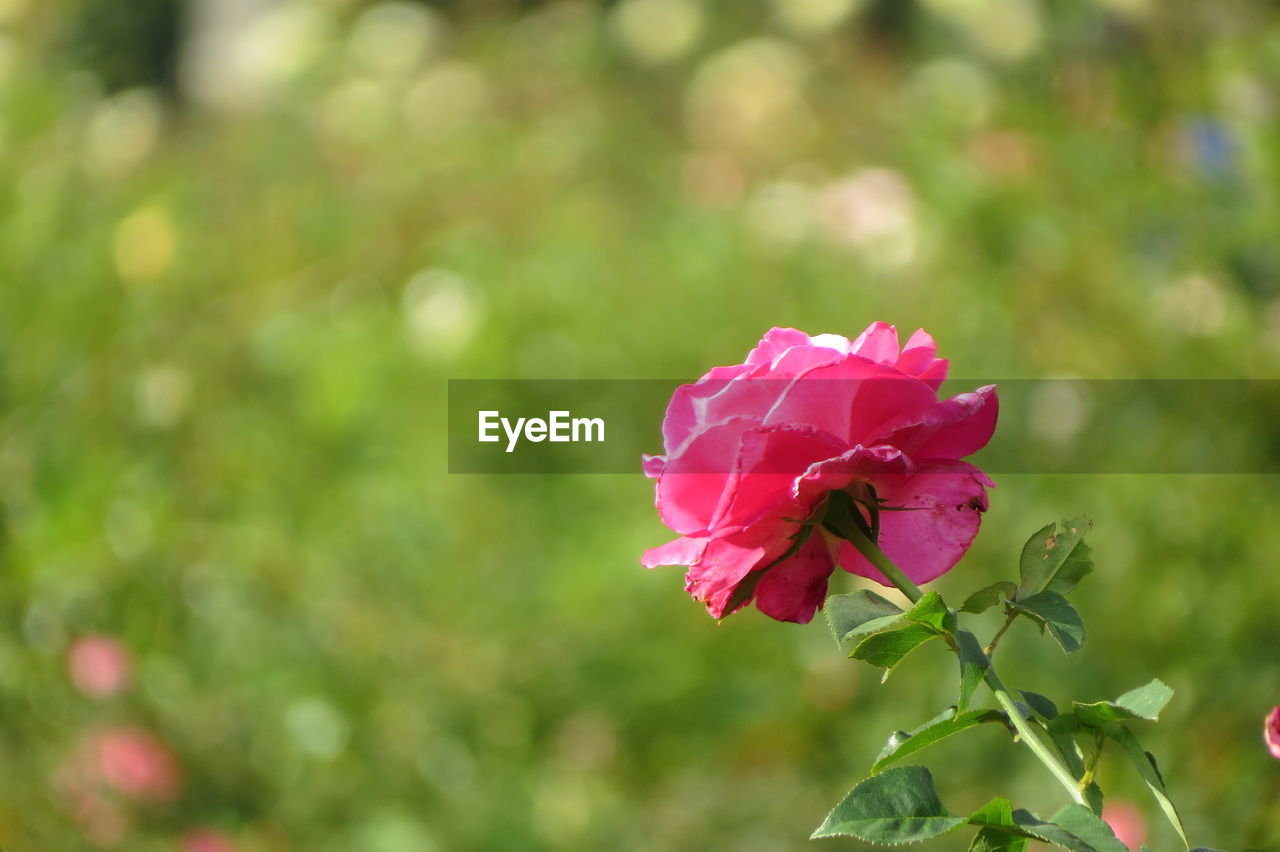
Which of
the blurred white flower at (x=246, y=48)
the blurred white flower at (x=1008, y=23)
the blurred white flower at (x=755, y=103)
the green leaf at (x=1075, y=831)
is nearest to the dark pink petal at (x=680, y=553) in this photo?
the green leaf at (x=1075, y=831)

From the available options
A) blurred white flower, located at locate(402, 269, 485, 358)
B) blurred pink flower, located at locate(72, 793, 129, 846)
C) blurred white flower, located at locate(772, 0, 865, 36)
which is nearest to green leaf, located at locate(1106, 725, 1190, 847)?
blurred pink flower, located at locate(72, 793, 129, 846)

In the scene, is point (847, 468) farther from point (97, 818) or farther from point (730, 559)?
point (97, 818)

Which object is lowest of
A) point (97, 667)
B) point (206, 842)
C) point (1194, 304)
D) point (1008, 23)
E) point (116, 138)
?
point (206, 842)

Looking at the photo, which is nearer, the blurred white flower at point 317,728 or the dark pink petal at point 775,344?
the dark pink petal at point 775,344

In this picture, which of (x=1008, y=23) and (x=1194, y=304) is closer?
(x=1194, y=304)

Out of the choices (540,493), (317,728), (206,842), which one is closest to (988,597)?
(206,842)

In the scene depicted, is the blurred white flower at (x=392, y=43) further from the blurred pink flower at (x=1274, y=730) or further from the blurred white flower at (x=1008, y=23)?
the blurred pink flower at (x=1274, y=730)
